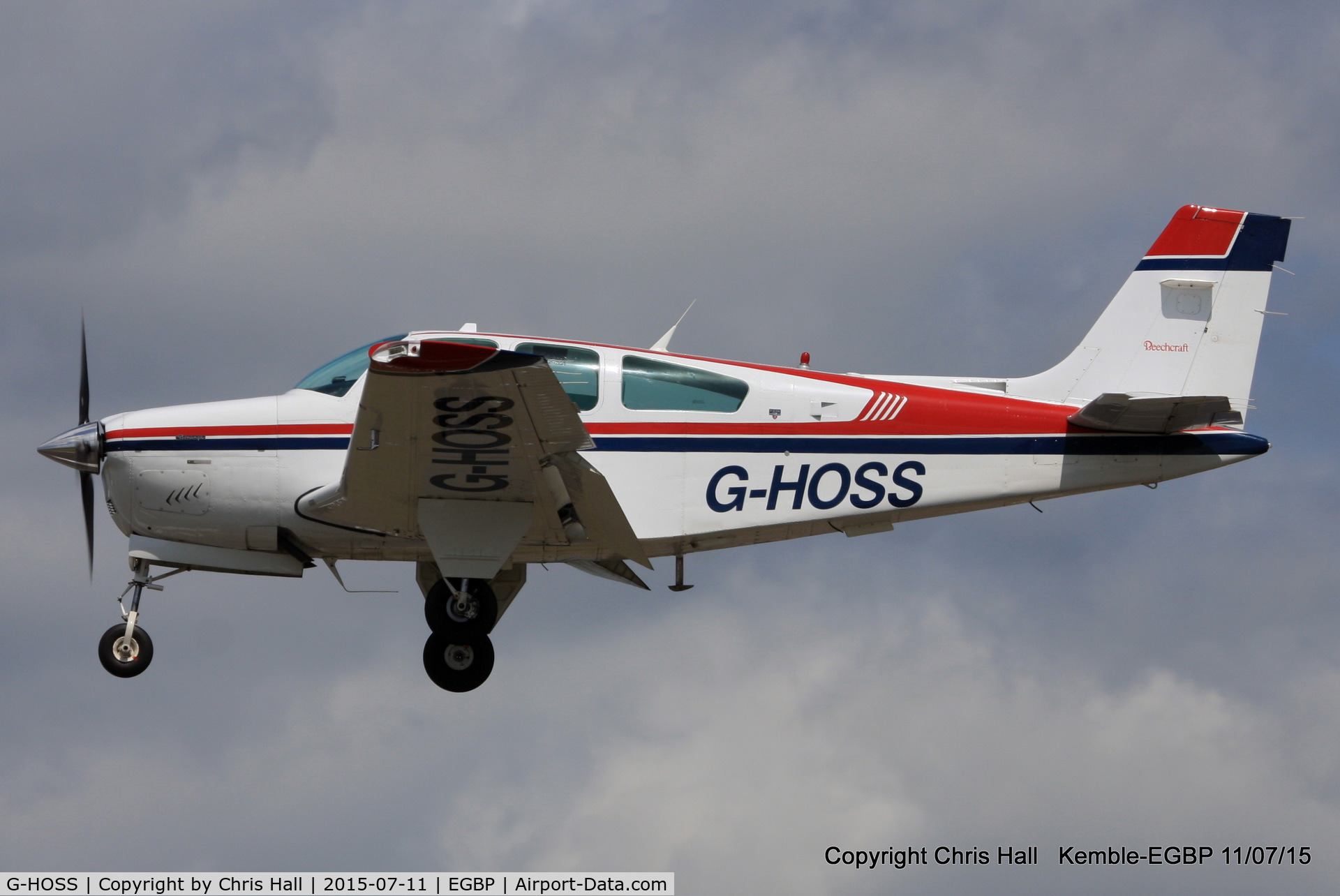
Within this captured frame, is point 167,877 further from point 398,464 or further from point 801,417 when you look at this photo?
point 801,417

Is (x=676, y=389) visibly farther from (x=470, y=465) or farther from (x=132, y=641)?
(x=132, y=641)

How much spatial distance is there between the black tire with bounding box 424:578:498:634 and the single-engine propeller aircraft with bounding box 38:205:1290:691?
23 mm

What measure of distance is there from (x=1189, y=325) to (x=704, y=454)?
17.3 ft

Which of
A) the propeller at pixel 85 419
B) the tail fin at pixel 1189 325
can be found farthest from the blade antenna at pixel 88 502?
the tail fin at pixel 1189 325

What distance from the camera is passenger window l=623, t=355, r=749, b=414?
1186 cm

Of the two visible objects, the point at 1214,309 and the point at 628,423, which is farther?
the point at 1214,309

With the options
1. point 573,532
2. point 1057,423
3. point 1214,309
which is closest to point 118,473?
point 573,532

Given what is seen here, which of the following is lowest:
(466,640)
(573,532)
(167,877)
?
(167,877)

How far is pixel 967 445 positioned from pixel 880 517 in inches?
41.8

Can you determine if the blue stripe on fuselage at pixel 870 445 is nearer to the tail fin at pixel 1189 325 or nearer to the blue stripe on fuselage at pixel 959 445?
the blue stripe on fuselage at pixel 959 445

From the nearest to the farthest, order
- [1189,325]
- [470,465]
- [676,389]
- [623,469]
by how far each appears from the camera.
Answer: [470,465], [623,469], [676,389], [1189,325]

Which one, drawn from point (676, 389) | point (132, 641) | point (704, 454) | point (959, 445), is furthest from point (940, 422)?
point (132, 641)

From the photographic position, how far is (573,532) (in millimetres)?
11930

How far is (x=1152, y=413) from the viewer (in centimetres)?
1216
